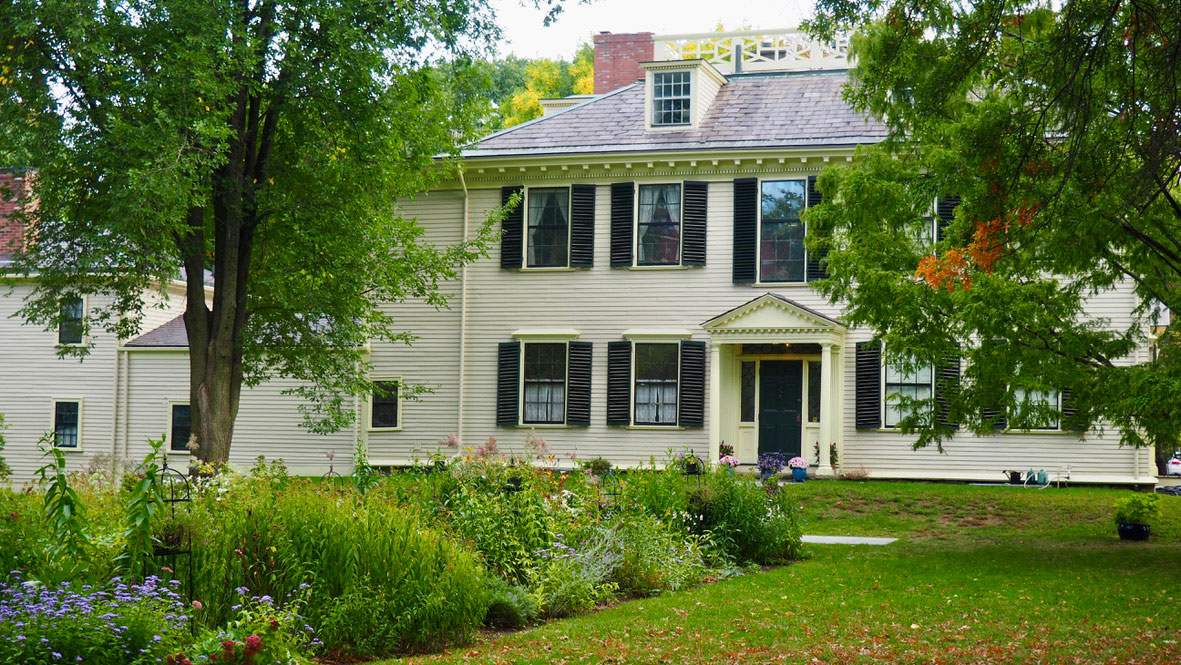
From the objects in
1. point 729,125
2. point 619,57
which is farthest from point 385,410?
point 619,57

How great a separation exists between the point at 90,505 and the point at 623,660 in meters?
4.24

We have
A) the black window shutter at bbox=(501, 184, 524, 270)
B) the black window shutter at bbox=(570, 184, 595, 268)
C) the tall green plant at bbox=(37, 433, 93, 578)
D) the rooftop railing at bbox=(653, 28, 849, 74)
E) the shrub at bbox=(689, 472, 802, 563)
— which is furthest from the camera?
the rooftop railing at bbox=(653, 28, 849, 74)

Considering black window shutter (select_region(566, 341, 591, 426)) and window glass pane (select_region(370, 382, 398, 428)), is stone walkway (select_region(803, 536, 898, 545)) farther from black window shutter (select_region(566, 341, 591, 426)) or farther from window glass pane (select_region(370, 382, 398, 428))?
window glass pane (select_region(370, 382, 398, 428))

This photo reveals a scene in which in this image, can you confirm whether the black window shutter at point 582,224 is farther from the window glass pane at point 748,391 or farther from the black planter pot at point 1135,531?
the black planter pot at point 1135,531

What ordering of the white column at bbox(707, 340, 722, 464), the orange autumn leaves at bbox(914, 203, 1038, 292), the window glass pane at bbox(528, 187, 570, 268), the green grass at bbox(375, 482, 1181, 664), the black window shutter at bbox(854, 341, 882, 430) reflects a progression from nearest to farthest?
the green grass at bbox(375, 482, 1181, 664)
the orange autumn leaves at bbox(914, 203, 1038, 292)
the black window shutter at bbox(854, 341, 882, 430)
the white column at bbox(707, 340, 722, 464)
the window glass pane at bbox(528, 187, 570, 268)

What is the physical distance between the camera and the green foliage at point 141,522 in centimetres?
686

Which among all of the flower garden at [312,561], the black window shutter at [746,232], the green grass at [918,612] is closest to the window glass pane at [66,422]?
the black window shutter at [746,232]

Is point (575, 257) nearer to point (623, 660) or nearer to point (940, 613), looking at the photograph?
point (940, 613)

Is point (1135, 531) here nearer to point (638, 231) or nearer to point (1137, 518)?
point (1137, 518)

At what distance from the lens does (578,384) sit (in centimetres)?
2267

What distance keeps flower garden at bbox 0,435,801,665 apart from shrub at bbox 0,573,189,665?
0.04 feet

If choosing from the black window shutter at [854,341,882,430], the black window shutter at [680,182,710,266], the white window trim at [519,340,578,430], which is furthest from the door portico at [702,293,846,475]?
the white window trim at [519,340,578,430]

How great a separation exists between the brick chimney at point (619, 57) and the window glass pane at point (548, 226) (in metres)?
4.92

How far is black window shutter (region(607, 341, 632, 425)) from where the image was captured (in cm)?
2241
